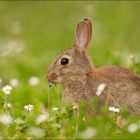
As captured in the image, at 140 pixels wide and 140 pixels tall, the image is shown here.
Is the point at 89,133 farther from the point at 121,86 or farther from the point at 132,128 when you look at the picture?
the point at 121,86

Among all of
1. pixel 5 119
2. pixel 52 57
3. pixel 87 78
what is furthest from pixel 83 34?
pixel 52 57

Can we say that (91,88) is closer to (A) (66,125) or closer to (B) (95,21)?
(A) (66,125)

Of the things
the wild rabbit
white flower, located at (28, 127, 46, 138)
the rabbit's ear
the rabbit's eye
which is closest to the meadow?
white flower, located at (28, 127, 46, 138)

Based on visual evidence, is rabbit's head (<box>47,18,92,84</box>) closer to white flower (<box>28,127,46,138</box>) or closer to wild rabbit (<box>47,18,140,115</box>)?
wild rabbit (<box>47,18,140,115</box>)

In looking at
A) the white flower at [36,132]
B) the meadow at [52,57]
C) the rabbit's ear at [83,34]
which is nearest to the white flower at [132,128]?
the meadow at [52,57]

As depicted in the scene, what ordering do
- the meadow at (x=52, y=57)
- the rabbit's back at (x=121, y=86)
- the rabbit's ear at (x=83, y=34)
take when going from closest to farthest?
the meadow at (x=52, y=57), the rabbit's back at (x=121, y=86), the rabbit's ear at (x=83, y=34)

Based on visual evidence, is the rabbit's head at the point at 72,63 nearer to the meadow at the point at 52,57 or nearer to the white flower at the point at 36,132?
the meadow at the point at 52,57

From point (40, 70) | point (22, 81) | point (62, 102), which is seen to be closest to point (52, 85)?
point (62, 102)
